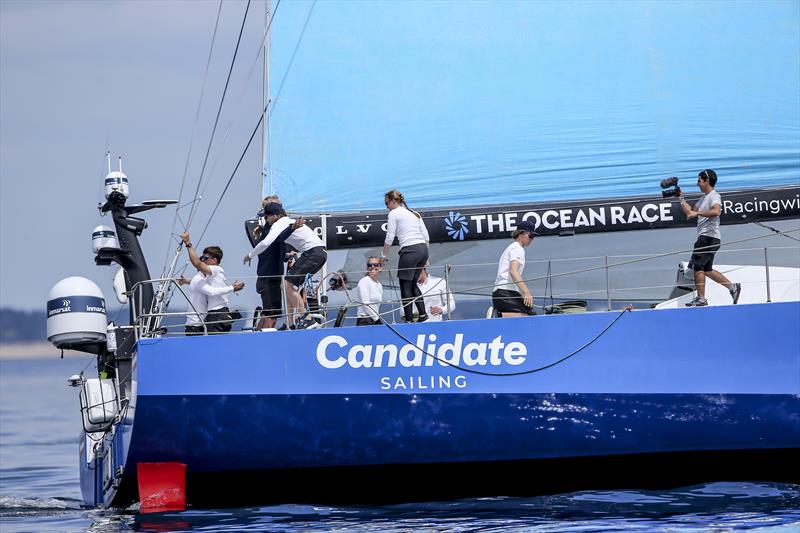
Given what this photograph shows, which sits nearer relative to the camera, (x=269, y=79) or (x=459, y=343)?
(x=459, y=343)

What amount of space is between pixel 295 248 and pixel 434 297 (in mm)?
1225

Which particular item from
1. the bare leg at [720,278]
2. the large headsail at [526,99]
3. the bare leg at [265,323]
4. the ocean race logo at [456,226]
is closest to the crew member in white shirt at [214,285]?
the bare leg at [265,323]

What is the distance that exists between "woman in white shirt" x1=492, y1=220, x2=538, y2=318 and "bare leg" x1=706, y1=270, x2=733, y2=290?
4.67 feet

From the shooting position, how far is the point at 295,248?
1090 centimetres

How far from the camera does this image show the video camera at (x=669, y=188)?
10.6 metres

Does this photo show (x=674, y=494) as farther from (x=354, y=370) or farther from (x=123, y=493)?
(x=123, y=493)

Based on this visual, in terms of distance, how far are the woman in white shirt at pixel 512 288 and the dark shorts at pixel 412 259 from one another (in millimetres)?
629

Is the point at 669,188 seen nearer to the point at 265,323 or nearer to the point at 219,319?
the point at 265,323

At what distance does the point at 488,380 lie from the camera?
9617 millimetres

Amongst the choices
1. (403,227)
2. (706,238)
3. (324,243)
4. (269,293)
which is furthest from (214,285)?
(706,238)

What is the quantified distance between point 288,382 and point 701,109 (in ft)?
15.5

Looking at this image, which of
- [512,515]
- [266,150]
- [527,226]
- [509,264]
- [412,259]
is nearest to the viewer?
[512,515]

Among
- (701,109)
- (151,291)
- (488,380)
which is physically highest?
(701,109)

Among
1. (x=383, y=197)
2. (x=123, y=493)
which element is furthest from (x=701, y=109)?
(x=123, y=493)
